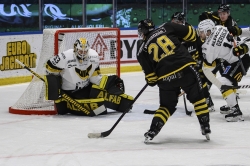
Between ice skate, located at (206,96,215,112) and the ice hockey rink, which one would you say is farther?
ice skate, located at (206,96,215,112)

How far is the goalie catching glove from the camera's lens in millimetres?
6469

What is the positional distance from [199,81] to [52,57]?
1.81 metres

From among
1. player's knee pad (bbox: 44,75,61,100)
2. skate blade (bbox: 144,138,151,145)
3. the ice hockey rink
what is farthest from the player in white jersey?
player's knee pad (bbox: 44,75,61,100)

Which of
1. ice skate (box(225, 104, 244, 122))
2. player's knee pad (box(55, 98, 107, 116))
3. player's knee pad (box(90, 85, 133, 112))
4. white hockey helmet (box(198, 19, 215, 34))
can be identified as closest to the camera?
white hockey helmet (box(198, 19, 215, 34))

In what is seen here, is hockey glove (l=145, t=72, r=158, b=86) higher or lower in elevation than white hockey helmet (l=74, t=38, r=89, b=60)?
lower

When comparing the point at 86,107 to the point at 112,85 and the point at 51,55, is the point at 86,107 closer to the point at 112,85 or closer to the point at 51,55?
the point at 112,85

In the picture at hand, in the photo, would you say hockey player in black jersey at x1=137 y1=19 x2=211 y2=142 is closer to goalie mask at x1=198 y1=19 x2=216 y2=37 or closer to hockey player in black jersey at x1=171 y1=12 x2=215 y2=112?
hockey player in black jersey at x1=171 y1=12 x2=215 y2=112

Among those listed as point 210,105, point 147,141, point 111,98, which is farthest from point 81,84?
point 147,141

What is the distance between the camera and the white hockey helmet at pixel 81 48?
617cm

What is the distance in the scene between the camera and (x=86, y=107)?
247 inches

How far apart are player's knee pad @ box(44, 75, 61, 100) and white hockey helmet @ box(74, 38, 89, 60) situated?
30 centimetres

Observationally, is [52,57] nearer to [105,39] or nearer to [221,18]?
[105,39]

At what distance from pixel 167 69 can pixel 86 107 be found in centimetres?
159

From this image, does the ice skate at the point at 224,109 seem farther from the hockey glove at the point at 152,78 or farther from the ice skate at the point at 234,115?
the hockey glove at the point at 152,78
